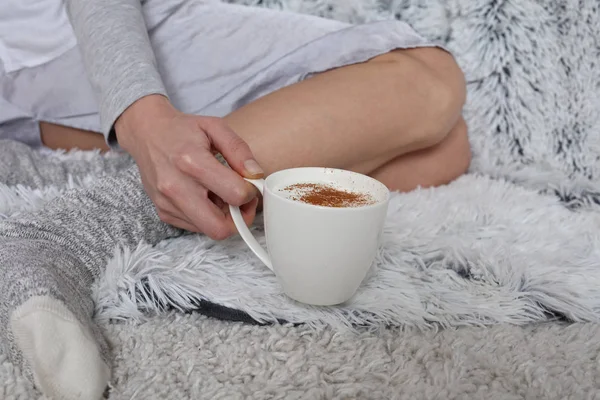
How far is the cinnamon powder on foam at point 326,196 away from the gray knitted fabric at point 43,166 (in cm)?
36

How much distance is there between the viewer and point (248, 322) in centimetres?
58

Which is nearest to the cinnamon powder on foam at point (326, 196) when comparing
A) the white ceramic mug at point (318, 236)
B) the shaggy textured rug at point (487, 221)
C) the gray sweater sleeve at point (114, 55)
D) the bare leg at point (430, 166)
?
the white ceramic mug at point (318, 236)

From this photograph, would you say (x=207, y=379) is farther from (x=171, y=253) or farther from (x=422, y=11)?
(x=422, y=11)

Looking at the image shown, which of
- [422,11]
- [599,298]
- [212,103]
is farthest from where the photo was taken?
[422,11]

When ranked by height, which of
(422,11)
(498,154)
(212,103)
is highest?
(422,11)

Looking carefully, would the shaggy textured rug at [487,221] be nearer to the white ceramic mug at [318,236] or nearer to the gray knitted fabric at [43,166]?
the white ceramic mug at [318,236]

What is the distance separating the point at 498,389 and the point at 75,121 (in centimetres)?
70

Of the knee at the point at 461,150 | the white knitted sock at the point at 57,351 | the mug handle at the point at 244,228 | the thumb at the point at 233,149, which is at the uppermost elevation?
the thumb at the point at 233,149

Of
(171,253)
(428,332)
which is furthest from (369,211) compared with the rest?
(171,253)

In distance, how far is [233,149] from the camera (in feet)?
1.86

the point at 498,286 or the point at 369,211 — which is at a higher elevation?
the point at 369,211

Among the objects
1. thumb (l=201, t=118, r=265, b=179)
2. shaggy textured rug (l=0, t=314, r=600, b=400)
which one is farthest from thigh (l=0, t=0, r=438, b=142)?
shaggy textured rug (l=0, t=314, r=600, b=400)

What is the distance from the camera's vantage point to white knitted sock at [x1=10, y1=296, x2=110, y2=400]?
1.51 ft

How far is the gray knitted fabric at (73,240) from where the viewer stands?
505 mm
